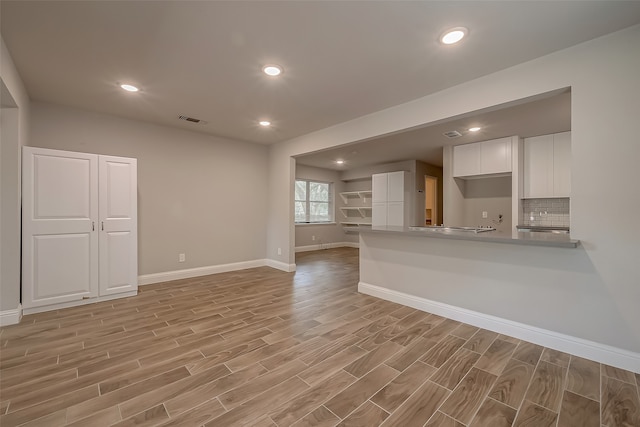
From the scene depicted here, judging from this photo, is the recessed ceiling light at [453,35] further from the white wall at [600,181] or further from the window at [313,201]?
the window at [313,201]

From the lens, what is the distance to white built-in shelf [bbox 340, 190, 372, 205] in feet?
28.4

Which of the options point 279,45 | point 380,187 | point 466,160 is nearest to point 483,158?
point 466,160

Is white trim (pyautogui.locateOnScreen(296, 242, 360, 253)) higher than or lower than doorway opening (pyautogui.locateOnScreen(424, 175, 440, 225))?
lower

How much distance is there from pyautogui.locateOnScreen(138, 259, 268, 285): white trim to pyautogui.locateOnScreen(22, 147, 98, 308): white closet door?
854 millimetres

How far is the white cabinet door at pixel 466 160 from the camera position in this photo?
515 cm

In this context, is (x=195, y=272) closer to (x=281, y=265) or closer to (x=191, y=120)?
(x=281, y=265)

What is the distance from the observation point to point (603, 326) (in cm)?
214

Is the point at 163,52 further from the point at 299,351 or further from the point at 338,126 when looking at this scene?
the point at 299,351

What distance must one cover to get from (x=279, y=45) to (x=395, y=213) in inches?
210

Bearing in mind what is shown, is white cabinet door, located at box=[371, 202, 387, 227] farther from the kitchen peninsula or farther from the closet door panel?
the closet door panel

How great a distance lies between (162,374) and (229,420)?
0.77m

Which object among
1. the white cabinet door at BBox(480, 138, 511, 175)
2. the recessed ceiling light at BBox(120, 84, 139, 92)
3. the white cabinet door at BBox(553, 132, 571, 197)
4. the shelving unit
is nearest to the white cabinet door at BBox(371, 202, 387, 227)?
the shelving unit

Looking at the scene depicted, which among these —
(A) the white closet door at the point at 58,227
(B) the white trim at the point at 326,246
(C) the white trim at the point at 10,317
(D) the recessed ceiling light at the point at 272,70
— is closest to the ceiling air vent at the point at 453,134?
(D) the recessed ceiling light at the point at 272,70

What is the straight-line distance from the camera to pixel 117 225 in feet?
11.9
